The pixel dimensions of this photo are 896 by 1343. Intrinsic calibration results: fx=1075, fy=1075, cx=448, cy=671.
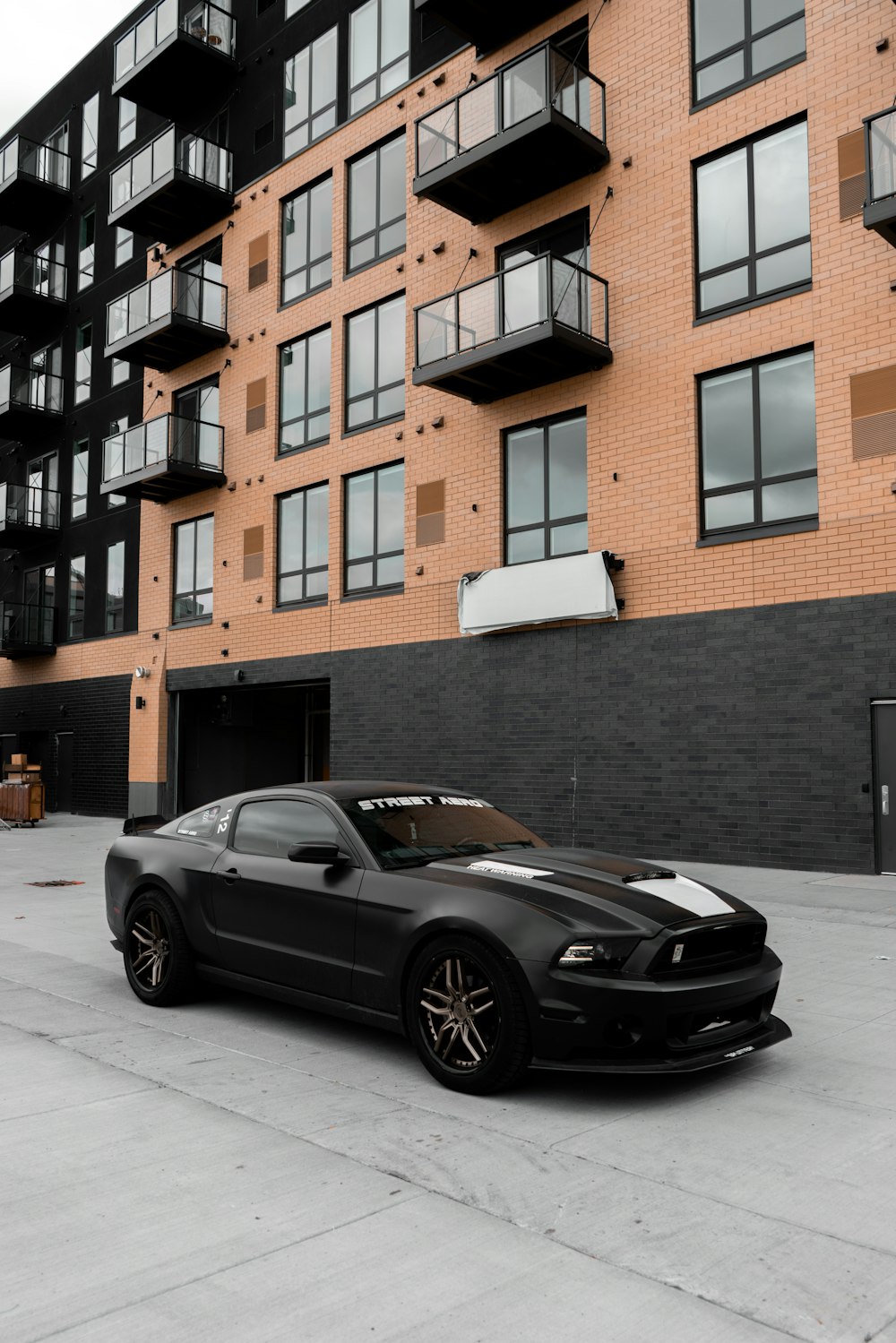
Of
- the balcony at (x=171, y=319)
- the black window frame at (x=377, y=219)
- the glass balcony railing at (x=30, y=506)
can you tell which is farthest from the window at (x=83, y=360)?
the black window frame at (x=377, y=219)

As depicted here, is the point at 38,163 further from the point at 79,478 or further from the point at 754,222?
the point at 754,222

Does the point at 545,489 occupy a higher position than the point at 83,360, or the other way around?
the point at 83,360

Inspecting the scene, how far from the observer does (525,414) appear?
649 inches

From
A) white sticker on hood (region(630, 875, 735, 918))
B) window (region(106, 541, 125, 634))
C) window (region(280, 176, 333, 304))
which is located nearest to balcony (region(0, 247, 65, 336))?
window (region(106, 541, 125, 634))

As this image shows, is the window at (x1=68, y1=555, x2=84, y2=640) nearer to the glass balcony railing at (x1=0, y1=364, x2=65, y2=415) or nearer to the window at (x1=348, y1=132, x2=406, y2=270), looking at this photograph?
the glass balcony railing at (x1=0, y1=364, x2=65, y2=415)

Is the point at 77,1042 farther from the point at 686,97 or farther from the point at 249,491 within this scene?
the point at 249,491

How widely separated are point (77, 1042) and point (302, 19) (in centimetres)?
2208

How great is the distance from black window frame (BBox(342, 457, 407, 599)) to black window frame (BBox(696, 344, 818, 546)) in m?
5.82

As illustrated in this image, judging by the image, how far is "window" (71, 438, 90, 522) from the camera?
28.1 metres

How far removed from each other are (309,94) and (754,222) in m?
11.5

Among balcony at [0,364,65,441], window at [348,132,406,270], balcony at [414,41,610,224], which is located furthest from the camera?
balcony at [0,364,65,441]

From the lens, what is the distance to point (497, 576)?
16312mm

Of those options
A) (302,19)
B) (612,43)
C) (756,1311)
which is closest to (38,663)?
(302,19)

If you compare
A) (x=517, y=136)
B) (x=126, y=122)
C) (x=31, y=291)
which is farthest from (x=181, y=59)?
A: (x=517, y=136)
